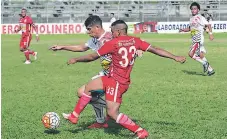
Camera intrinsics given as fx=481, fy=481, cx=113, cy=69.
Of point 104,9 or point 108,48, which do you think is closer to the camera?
point 108,48

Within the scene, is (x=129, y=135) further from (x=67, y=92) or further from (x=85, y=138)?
(x=67, y=92)

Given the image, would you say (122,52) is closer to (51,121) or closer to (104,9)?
(51,121)

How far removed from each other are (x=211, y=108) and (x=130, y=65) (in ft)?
11.4

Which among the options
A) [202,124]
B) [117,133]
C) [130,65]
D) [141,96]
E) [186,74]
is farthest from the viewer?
[186,74]

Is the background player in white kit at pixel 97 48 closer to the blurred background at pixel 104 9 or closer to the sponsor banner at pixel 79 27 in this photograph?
the sponsor banner at pixel 79 27

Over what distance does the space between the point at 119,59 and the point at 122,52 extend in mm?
124

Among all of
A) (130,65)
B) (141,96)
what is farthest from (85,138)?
→ (141,96)

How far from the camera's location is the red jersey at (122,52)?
7.40 meters

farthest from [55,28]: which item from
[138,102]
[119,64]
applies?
[119,64]

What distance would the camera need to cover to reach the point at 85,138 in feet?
25.3

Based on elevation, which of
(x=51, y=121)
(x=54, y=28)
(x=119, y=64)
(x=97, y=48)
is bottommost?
(x=54, y=28)

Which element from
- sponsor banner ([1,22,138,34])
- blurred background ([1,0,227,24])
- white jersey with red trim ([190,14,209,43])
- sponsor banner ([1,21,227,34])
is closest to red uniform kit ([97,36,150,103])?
white jersey with red trim ([190,14,209,43])

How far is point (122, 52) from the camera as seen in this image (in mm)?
7406

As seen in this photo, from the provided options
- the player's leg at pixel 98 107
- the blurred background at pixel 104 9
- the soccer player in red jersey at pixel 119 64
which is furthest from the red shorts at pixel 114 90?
the blurred background at pixel 104 9
